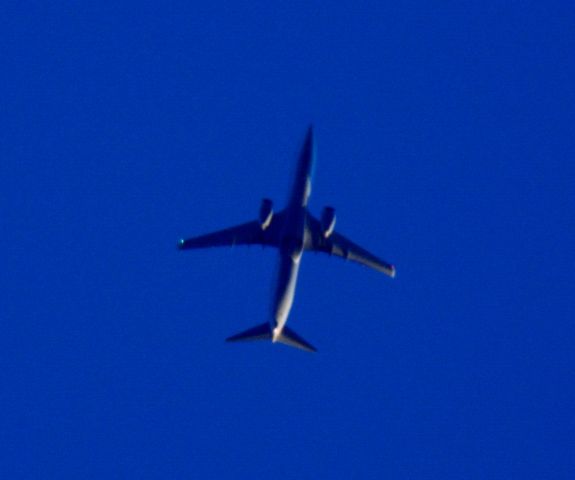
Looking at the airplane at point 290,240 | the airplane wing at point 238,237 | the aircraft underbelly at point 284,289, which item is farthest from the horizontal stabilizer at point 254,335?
the airplane wing at point 238,237

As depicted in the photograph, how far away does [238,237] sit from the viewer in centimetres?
7462

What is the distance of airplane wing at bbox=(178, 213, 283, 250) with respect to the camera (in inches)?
2906

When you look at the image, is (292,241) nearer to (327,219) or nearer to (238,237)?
(327,219)

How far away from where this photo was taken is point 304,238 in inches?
2874

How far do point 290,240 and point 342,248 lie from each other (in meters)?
7.17

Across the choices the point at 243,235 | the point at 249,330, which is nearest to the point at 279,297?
the point at 249,330

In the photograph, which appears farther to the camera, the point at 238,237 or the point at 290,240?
the point at 238,237

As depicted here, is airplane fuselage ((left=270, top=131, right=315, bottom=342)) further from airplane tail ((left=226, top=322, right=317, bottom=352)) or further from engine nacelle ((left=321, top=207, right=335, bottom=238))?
engine nacelle ((left=321, top=207, right=335, bottom=238))

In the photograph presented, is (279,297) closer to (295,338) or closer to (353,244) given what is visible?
(295,338)

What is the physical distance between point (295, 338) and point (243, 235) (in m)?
9.76

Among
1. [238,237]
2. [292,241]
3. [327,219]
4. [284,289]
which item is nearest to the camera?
[284,289]

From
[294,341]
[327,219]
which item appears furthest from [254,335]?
[327,219]

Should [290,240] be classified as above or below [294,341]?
above

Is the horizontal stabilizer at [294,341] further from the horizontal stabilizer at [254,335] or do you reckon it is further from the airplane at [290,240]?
the horizontal stabilizer at [254,335]
